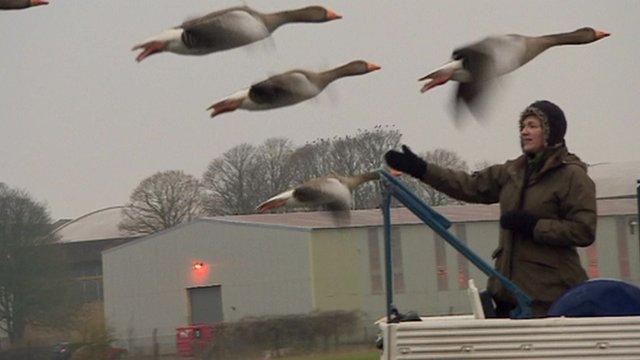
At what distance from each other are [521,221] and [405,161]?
0.69 metres

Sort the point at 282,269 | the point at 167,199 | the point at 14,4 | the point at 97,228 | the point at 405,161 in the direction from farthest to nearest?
the point at 97,228
the point at 282,269
the point at 167,199
the point at 405,161
the point at 14,4

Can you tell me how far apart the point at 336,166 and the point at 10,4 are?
3141mm

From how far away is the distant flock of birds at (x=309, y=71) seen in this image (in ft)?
23.0

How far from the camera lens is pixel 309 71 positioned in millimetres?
7762

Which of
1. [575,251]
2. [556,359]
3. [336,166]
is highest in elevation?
[336,166]

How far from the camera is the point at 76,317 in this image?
2659cm

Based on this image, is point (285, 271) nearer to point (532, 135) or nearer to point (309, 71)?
point (309, 71)

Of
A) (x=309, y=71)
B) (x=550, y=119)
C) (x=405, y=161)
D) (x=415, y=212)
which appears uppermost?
(x=309, y=71)

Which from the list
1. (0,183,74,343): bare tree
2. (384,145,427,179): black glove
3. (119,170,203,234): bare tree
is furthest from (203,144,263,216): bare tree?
(0,183,74,343): bare tree

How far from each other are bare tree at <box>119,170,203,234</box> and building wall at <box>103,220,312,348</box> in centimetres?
171

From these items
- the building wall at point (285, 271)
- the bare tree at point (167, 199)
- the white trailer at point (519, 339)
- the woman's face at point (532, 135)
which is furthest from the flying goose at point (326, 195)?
the bare tree at point (167, 199)

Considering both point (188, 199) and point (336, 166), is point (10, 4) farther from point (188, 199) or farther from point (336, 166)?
point (188, 199)

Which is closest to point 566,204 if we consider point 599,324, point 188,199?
point 599,324

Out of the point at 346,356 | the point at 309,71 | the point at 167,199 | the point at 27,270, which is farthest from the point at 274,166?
the point at 27,270
